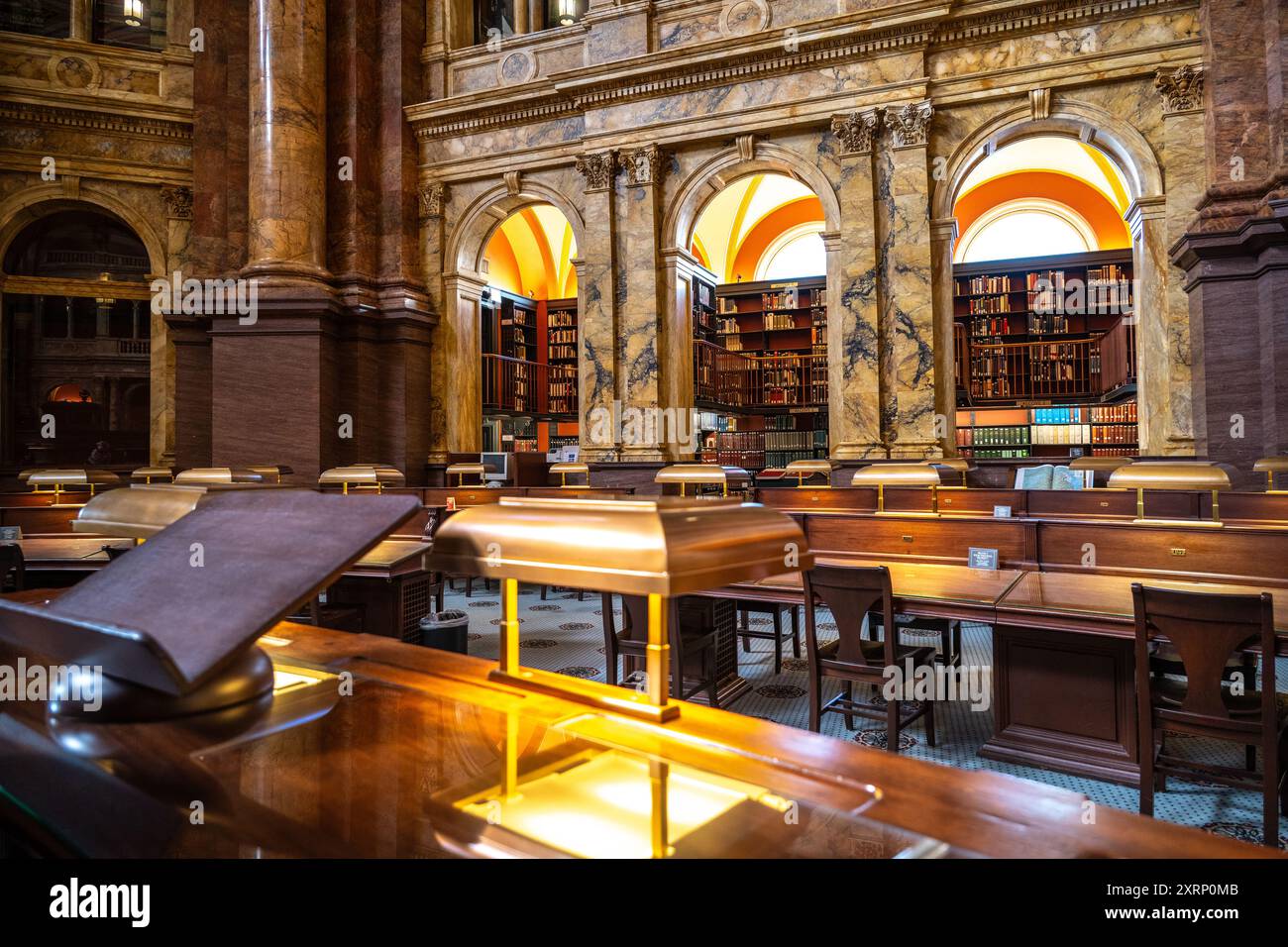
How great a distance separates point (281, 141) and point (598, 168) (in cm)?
414

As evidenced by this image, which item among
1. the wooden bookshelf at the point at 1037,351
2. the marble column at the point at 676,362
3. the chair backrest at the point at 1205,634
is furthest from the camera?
the wooden bookshelf at the point at 1037,351

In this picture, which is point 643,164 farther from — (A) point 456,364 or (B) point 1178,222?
(B) point 1178,222

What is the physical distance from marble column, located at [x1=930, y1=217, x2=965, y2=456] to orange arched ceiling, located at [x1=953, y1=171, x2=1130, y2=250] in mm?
6633

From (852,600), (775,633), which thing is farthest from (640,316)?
(852,600)

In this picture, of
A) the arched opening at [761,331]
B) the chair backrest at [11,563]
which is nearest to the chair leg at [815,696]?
the chair backrest at [11,563]

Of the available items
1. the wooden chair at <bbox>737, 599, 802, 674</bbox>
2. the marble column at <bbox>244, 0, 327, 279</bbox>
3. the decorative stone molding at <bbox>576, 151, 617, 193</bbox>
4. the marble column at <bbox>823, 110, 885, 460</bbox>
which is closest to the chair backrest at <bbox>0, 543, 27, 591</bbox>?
the wooden chair at <bbox>737, 599, 802, 674</bbox>

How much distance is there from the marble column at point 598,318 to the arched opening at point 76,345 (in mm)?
7413

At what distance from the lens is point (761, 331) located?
50.4 ft

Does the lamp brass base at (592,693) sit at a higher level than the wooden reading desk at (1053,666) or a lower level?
higher

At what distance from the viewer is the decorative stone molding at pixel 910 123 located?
8.74 meters

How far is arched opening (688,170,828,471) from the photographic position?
14.5 m

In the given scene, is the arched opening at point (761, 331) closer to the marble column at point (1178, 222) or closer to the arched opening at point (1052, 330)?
the arched opening at point (1052, 330)
